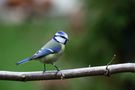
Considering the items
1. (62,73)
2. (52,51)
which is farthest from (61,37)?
(62,73)

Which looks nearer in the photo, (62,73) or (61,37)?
(61,37)

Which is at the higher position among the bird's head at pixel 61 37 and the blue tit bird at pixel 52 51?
the bird's head at pixel 61 37

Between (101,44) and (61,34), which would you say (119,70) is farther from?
(101,44)

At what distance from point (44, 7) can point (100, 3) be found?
341cm

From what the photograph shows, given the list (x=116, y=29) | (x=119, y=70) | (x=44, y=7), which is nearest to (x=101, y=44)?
(x=116, y=29)

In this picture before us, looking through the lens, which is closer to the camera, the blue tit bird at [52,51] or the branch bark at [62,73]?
the blue tit bird at [52,51]

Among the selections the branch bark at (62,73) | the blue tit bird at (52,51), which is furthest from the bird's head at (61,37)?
the branch bark at (62,73)

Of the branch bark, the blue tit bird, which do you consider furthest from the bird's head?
the branch bark

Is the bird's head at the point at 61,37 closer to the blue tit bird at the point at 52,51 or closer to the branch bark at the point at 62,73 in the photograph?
the blue tit bird at the point at 52,51

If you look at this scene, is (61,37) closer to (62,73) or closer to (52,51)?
(52,51)

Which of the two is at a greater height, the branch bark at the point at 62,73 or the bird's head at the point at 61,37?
the bird's head at the point at 61,37

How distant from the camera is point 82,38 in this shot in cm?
438

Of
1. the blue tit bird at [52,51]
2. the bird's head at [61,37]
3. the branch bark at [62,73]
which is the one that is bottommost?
the branch bark at [62,73]

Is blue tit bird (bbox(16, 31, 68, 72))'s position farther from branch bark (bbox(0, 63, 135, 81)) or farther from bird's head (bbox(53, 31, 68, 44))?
branch bark (bbox(0, 63, 135, 81))
